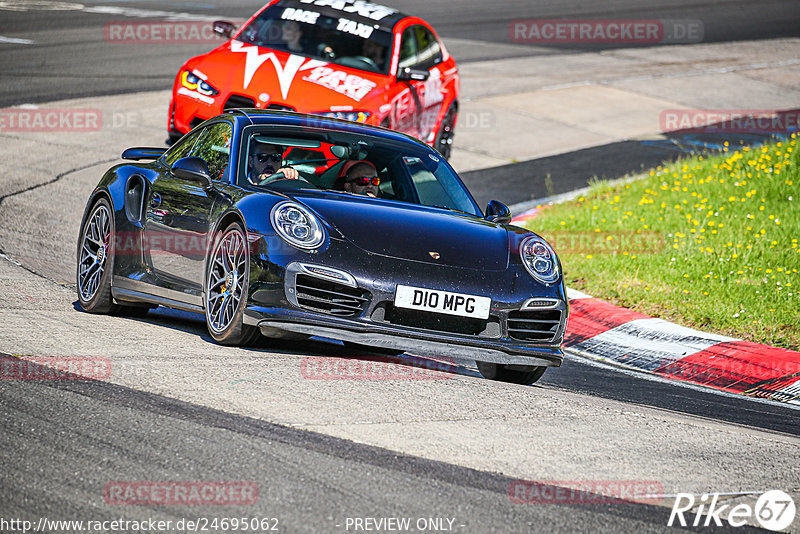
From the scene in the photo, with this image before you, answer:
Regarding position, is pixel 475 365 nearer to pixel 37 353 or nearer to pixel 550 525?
pixel 37 353

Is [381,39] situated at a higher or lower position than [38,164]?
higher

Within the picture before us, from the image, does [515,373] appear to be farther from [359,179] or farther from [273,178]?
[273,178]

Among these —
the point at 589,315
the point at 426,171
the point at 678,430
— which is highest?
the point at 426,171

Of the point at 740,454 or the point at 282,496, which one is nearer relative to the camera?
the point at 282,496

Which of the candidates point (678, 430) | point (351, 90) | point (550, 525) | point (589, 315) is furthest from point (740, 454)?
point (351, 90)

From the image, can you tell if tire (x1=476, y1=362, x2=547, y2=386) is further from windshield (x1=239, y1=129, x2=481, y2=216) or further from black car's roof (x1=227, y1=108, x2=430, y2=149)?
black car's roof (x1=227, y1=108, x2=430, y2=149)

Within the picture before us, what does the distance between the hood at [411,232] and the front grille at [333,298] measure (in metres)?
0.29

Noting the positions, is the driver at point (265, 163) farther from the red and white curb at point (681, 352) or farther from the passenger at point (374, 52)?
the passenger at point (374, 52)

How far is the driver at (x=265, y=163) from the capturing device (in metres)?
7.02

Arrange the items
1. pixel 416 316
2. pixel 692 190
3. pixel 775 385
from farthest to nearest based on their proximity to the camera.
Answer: pixel 692 190, pixel 775 385, pixel 416 316

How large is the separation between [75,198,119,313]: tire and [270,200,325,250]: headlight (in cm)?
162

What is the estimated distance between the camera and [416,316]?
241 inches

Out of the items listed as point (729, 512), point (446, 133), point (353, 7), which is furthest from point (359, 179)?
point (446, 133)

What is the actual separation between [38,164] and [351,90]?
3.50 metres
